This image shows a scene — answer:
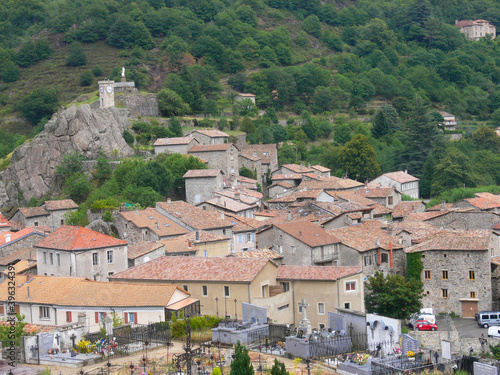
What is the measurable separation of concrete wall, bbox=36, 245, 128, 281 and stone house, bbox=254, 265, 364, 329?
11.0 metres

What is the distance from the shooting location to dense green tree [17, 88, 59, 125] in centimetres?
10456

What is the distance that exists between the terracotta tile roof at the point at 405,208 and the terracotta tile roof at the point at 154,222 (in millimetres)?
20676

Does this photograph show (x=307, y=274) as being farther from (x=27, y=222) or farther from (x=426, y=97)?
(x=426, y=97)

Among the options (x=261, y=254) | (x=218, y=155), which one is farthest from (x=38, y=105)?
(x=261, y=254)

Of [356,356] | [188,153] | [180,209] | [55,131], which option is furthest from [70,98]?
[356,356]

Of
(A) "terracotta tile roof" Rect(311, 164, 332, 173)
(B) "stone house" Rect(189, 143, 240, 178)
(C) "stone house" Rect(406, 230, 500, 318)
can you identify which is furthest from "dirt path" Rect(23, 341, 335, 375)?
(A) "terracotta tile roof" Rect(311, 164, 332, 173)

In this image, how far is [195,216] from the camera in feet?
188

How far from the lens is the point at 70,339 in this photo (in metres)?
32.4

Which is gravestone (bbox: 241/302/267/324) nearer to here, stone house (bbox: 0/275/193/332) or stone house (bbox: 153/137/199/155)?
stone house (bbox: 0/275/193/332)

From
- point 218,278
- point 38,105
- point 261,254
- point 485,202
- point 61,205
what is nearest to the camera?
point 218,278

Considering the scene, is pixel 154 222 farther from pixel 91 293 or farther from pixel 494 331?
pixel 494 331

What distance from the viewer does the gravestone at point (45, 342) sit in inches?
1237

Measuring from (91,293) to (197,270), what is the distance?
19.4 ft

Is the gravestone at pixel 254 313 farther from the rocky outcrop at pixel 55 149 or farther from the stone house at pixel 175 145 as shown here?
the rocky outcrop at pixel 55 149
